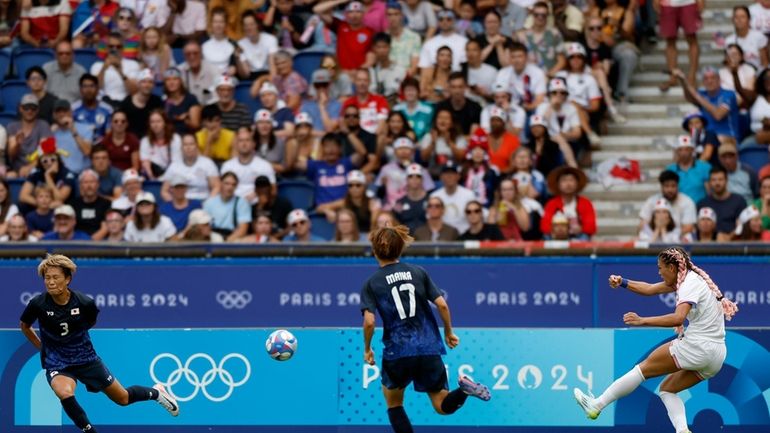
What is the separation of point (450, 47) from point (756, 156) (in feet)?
13.6

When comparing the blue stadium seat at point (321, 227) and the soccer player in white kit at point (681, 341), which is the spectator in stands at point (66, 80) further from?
the soccer player in white kit at point (681, 341)

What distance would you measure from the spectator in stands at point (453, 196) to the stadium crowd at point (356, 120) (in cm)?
2

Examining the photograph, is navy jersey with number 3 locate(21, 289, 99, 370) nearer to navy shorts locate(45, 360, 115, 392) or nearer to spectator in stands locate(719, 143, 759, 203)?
navy shorts locate(45, 360, 115, 392)

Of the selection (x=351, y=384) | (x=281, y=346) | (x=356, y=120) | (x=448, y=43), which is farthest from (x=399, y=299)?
(x=448, y=43)

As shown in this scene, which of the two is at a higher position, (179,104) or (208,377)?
(179,104)

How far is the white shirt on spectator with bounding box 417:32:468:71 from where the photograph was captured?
867 inches

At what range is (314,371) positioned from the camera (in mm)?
14867

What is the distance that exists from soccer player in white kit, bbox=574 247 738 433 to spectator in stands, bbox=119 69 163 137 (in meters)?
9.46

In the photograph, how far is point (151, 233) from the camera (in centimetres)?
2017

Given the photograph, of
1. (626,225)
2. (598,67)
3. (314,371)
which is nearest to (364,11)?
(598,67)

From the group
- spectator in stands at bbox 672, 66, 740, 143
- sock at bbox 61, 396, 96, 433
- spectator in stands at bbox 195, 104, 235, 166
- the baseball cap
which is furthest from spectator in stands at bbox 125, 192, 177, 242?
spectator in stands at bbox 672, 66, 740, 143

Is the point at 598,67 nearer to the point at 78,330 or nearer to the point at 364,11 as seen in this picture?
the point at 364,11

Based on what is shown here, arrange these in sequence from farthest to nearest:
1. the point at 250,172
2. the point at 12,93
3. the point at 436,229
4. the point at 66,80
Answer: the point at 12,93, the point at 66,80, the point at 250,172, the point at 436,229

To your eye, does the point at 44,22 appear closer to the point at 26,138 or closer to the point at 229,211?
the point at 26,138
